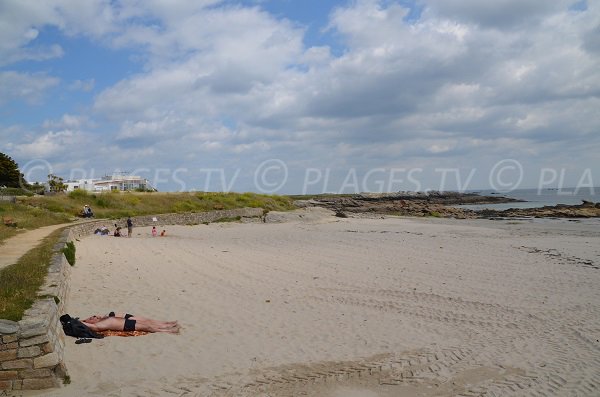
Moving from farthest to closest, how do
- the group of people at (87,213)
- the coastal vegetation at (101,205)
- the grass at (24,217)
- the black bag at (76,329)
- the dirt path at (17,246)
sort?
1. the group of people at (87,213)
2. the coastal vegetation at (101,205)
3. the grass at (24,217)
4. the dirt path at (17,246)
5. the black bag at (76,329)

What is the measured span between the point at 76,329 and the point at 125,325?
2.62ft

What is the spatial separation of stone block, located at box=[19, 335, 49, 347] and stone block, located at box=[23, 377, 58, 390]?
1.41ft

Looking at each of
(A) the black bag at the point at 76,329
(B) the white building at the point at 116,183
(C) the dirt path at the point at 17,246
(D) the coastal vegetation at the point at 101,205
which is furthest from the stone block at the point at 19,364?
(B) the white building at the point at 116,183

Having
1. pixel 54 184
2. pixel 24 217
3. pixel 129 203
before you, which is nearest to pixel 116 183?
pixel 54 184

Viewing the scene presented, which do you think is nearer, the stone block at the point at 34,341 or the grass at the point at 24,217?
the stone block at the point at 34,341

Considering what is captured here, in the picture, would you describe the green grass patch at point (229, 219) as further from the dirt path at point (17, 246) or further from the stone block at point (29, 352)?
the stone block at point (29, 352)

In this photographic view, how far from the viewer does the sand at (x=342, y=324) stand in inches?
262

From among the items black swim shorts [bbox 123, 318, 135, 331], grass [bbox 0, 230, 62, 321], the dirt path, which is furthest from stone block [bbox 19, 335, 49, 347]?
the dirt path

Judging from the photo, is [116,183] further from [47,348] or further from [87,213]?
[47,348]

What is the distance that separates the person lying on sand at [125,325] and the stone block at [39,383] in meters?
2.06

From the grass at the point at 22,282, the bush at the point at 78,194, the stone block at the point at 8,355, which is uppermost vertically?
the bush at the point at 78,194

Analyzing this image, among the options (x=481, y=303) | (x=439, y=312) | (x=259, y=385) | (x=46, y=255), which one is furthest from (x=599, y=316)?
(x=46, y=255)

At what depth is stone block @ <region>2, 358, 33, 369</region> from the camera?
18.8 feet

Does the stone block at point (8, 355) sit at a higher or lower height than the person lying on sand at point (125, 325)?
higher
